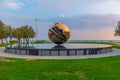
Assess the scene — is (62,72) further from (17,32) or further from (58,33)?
(17,32)

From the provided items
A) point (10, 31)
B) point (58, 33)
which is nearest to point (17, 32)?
point (10, 31)

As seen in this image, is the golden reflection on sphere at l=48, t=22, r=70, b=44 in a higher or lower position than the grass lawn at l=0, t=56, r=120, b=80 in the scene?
higher

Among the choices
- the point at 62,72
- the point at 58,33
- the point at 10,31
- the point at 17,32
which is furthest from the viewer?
the point at 10,31

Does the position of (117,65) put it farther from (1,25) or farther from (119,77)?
(1,25)

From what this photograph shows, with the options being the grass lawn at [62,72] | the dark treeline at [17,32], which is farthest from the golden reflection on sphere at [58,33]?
the dark treeline at [17,32]

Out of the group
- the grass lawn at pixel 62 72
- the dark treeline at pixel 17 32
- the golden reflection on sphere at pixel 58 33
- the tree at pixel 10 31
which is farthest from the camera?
the tree at pixel 10 31

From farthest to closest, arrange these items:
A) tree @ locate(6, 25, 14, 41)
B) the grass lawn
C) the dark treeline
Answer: tree @ locate(6, 25, 14, 41) < the dark treeline < the grass lawn

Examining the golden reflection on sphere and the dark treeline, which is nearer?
the golden reflection on sphere

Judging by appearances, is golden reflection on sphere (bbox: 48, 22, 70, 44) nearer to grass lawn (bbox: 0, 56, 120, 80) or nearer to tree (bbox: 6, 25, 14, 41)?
grass lawn (bbox: 0, 56, 120, 80)

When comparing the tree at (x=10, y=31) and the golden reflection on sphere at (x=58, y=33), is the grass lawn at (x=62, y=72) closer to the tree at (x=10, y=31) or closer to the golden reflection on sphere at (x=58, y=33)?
the golden reflection on sphere at (x=58, y=33)

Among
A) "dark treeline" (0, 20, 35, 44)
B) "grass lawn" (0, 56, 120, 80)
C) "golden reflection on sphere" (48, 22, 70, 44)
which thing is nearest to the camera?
"grass lawn" (0, 56, 120, 80)

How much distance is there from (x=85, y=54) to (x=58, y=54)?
131 inches

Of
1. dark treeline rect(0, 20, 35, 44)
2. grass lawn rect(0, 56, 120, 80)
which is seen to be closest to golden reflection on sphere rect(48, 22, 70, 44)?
grass lawn rect(0, 56, 120, 80)

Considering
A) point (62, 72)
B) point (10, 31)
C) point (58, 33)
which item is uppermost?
point (10, 31)
